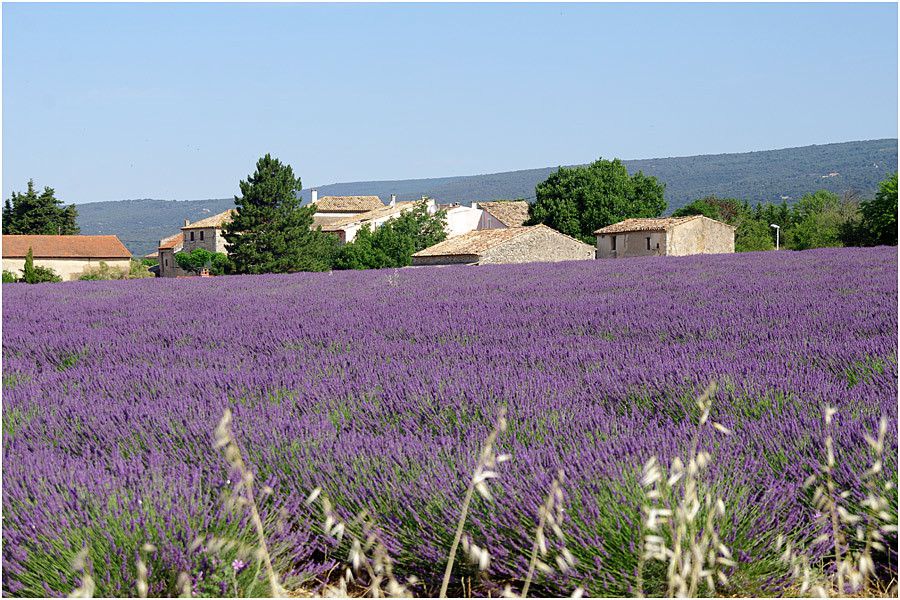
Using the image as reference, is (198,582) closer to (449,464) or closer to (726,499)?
(449,464)

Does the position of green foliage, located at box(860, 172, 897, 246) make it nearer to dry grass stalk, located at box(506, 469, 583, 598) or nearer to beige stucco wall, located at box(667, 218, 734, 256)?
beige stucco wall, located at box(667, 218, 734, 256)

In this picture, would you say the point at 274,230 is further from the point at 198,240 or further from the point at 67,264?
the point at 198,240

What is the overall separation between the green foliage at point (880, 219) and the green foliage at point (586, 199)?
582 inches

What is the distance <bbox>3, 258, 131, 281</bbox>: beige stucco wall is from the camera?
2157 inches

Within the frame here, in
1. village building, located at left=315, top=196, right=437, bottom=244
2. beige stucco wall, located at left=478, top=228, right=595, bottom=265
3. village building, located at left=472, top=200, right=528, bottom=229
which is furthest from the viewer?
village building, located at left=472, top=200, right=528, bottom=229

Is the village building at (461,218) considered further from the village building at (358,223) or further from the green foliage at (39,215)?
the green foliage at (39,215)

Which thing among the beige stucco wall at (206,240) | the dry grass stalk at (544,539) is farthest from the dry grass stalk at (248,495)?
the beige stucco wall at (206,240)

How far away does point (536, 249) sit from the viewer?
125 feet

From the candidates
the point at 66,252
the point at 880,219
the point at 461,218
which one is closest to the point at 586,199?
the point at 461,218

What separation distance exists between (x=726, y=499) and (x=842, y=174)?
21213 cm

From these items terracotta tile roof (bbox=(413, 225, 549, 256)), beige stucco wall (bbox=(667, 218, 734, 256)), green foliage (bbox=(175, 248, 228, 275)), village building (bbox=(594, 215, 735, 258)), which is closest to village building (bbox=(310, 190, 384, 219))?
green foliage (bbox=(175, 248, 228, 275))

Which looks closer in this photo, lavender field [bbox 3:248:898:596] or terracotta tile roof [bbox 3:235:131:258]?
lavender field [bbox 3:248:898:596]

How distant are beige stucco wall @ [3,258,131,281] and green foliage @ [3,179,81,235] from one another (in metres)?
7.13

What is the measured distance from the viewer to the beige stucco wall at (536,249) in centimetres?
3588
